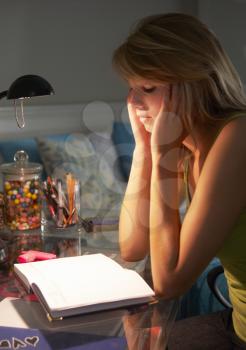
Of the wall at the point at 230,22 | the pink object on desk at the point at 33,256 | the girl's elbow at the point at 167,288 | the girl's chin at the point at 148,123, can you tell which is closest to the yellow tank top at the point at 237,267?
the girl's elbow at the point at 167,288

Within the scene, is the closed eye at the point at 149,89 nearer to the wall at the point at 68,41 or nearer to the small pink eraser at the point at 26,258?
the small pink eraser at the point at 26,258

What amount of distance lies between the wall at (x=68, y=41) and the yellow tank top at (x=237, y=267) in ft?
5.81

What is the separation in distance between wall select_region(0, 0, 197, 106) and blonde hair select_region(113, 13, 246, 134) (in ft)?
5.45

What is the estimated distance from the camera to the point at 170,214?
1.18m

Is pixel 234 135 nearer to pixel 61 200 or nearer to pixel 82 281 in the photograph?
pixel 82 281

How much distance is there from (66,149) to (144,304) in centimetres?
162

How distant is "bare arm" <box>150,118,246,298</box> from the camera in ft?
3.73

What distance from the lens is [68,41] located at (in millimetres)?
2965

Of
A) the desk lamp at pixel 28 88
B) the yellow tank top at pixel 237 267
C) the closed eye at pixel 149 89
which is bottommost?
the yellow tank top at pixel 237 267

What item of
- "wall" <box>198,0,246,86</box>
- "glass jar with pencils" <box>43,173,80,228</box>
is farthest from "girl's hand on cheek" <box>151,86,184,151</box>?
"wall" <box>198,0,246,86</box>

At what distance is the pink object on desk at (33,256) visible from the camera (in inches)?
51.4

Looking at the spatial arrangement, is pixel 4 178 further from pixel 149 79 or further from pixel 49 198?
pixel 149 79

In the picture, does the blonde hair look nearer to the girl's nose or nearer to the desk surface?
the girl's nose

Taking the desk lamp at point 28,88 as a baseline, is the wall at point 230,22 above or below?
below
